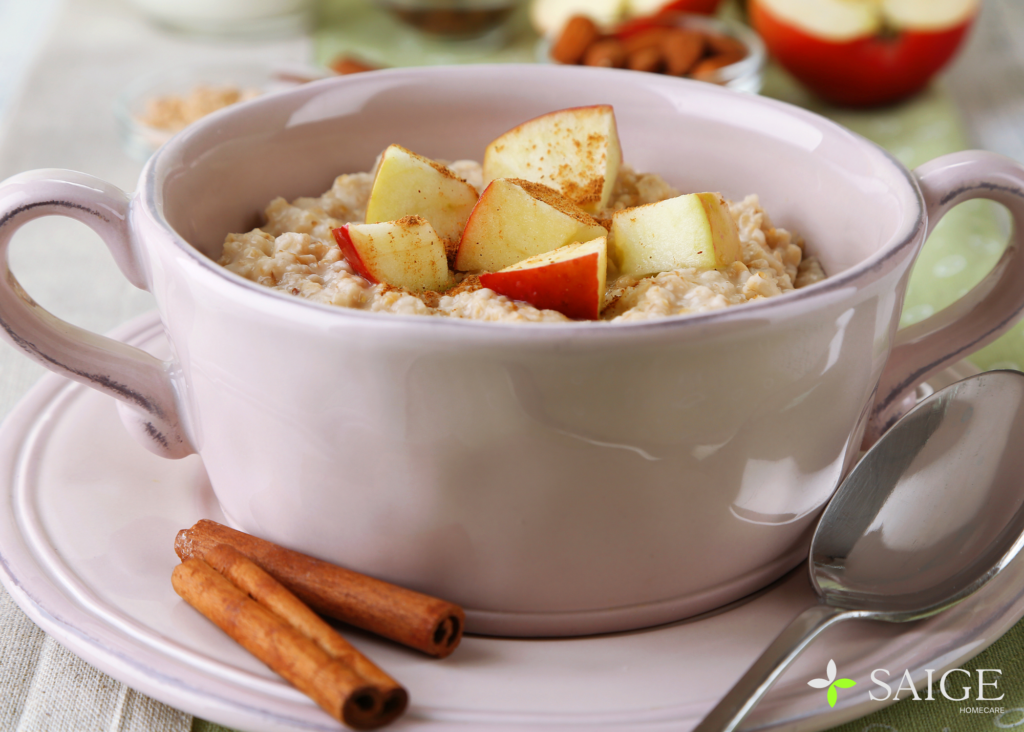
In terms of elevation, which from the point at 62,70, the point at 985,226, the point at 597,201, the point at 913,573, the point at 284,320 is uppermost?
the point at 284,320

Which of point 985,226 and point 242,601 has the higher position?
point 242,601

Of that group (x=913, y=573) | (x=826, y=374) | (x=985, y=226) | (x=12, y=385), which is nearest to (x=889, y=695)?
(x=913, y=573)

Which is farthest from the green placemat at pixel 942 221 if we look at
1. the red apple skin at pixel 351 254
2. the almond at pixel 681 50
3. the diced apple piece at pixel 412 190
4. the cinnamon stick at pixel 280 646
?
the diced apple piece at pixel 412 190

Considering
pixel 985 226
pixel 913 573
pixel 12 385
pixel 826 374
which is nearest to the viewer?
pixel 826 374

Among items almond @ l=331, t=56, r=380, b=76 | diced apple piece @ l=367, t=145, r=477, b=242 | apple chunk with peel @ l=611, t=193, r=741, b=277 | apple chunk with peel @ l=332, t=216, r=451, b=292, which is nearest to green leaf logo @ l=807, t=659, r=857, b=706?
apple chunk with peel @ l=611, t=193, r=741, b=277

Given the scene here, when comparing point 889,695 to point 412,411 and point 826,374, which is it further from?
point 412,411

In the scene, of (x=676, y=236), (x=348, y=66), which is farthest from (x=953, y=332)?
(x=348, y=66)

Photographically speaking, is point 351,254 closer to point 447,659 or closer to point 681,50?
point 447,659
